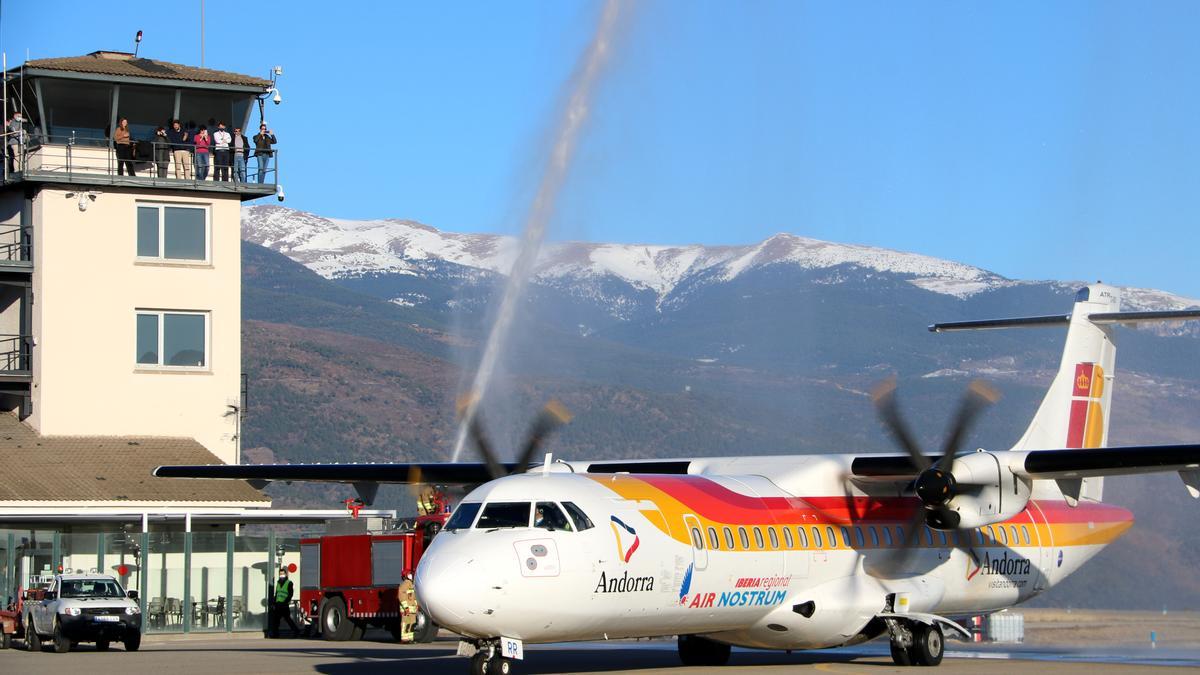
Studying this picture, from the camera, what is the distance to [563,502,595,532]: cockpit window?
1839 cm

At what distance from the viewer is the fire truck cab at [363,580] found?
29312 millimetres

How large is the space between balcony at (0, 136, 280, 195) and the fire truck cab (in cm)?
973

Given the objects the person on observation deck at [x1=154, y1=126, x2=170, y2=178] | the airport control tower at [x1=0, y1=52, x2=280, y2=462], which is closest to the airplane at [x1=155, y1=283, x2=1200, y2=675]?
the airport control tower at [x1=0, y1=52, x2=280, y2=462]

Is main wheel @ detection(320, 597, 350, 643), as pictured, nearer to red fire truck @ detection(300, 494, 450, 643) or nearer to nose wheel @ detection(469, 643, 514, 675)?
red fire truck @ detection(300, 494, 450, 643)

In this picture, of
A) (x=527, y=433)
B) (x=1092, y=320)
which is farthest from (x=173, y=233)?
(x=1092, y=320)

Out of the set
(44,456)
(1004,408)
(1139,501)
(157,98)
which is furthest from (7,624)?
(1004,408)

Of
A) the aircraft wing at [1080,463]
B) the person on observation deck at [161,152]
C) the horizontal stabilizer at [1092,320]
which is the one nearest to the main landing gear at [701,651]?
the aircraft wing at [1080,463]

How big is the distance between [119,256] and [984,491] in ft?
74.5

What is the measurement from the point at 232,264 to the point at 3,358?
574cm

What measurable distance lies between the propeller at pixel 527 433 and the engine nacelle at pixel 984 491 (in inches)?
210

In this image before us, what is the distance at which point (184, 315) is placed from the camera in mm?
37750

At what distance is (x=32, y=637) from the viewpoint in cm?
2766

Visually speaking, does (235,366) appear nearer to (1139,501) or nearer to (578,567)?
(578,567)

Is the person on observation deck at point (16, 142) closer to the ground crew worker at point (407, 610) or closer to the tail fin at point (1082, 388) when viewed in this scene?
the ground crew worker at point (407, 610)
